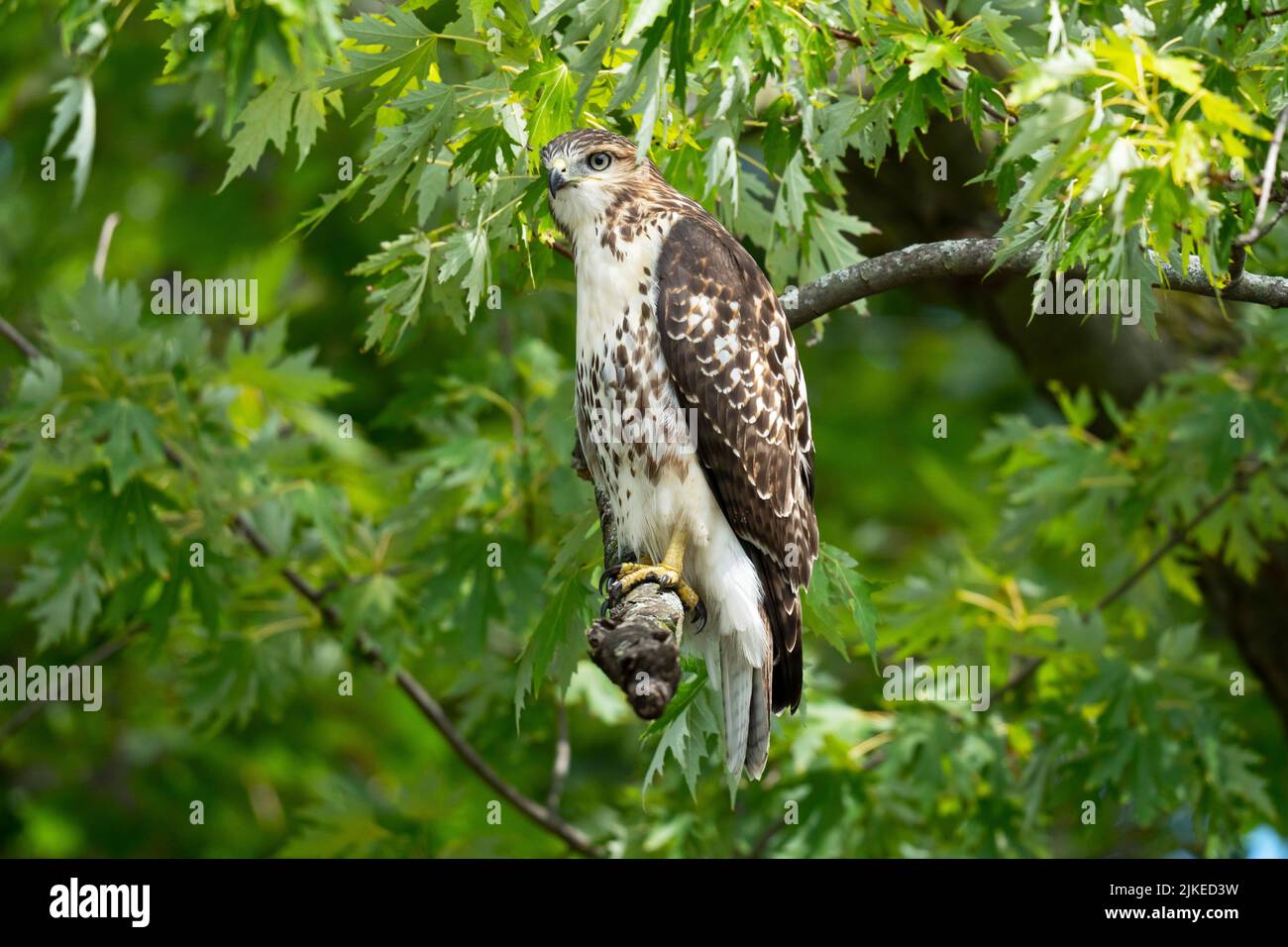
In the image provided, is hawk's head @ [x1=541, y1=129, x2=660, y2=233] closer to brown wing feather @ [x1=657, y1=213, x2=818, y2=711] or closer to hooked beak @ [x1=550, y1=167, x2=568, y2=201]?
hooked beak @ [x1=550, y1=167, x2=568, y2=201]

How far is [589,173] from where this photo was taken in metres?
4.09

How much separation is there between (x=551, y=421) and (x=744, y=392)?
Result: 2380mm

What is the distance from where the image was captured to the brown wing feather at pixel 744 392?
4.07 metres

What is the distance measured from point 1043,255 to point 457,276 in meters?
1.70

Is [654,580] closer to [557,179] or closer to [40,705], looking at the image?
[557,179]

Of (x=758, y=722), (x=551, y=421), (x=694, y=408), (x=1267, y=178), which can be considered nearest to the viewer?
(x=1267, y=178)

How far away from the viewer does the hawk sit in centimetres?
408

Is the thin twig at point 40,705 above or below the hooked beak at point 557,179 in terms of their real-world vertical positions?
below

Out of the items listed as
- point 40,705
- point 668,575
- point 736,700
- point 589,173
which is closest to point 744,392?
point 668,575

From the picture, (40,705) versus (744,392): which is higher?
(744,392)

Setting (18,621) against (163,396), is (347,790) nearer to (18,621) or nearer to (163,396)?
(163,396)

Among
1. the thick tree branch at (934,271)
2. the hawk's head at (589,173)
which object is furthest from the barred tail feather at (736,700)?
the hawk's head at (589,173)

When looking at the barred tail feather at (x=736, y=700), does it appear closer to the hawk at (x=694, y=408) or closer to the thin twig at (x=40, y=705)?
the hawk at (x=694, y=408)
